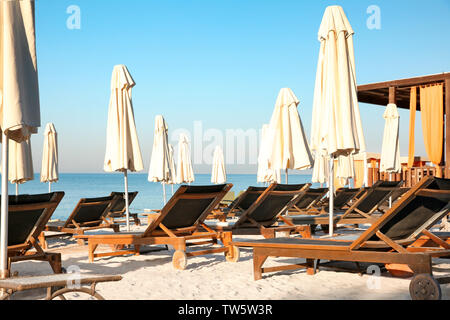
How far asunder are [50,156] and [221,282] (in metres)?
7.39

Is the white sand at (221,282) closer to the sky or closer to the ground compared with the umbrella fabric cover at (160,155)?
closer to the ground

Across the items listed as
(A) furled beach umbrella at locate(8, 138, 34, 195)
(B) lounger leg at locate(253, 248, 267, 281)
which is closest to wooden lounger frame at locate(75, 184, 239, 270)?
(B) lounger leg at locate(253, 248, 267, 281)

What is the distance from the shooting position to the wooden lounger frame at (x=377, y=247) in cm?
362

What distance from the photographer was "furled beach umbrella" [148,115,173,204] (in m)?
11.3

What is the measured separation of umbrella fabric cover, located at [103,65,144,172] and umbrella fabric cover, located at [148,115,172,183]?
3.88 meters

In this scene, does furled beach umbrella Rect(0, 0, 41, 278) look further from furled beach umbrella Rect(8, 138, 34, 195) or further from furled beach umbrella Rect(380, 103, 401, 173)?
furled beach umbrella Rect(380, 103, 401, 173)

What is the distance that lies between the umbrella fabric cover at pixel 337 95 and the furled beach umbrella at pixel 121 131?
2619mm

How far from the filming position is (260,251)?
15.1ft

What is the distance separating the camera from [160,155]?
11320 millimetres

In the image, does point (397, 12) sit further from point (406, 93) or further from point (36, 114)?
point (36, 114)

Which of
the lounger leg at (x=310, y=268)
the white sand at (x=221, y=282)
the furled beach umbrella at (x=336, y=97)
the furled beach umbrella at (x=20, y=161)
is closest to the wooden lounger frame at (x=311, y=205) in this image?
→ the furled beach umbrella at (x=336, y=97)

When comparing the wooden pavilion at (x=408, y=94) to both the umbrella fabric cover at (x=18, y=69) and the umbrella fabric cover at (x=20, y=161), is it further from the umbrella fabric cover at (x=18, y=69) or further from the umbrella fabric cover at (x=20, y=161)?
the umbrella fabric cover at (x=18, y=69)

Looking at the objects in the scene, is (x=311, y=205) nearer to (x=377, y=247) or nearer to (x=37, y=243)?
(x=377, y=247)

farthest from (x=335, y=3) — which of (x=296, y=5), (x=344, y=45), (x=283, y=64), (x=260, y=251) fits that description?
(x=283, y=64)
